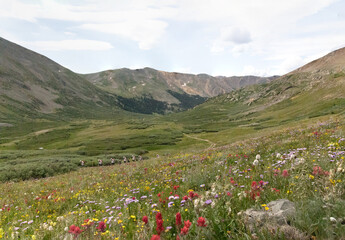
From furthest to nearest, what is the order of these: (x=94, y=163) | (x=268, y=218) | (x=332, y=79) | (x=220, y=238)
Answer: (x=332, y=79) < (x=94, y=163) < (x=220, y=238) < (x=268, y=218)

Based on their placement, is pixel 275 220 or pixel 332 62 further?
pixel 332 62

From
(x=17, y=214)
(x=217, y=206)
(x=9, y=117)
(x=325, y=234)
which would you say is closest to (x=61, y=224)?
(x=217, y=206)

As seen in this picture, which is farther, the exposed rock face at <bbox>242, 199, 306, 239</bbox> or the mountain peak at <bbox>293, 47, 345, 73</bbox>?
the mountain peak at <bbox>293, 47, 345, 73</bbox>

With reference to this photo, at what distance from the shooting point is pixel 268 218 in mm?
3504

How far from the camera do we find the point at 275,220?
11.5 feet

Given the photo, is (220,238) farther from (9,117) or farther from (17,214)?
(9,117)

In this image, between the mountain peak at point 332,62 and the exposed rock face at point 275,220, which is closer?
the exposed rock face at point 275,220

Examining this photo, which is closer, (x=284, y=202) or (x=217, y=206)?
(x=284, y=202)

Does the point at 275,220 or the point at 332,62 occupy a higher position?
the point at 332,62

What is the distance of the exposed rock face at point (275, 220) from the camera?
320cm

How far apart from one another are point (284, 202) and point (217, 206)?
1.18 m

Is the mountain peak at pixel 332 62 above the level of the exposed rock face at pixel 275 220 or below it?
above

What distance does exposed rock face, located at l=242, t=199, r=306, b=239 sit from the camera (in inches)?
126

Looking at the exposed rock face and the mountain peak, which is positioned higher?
the mountain peak
